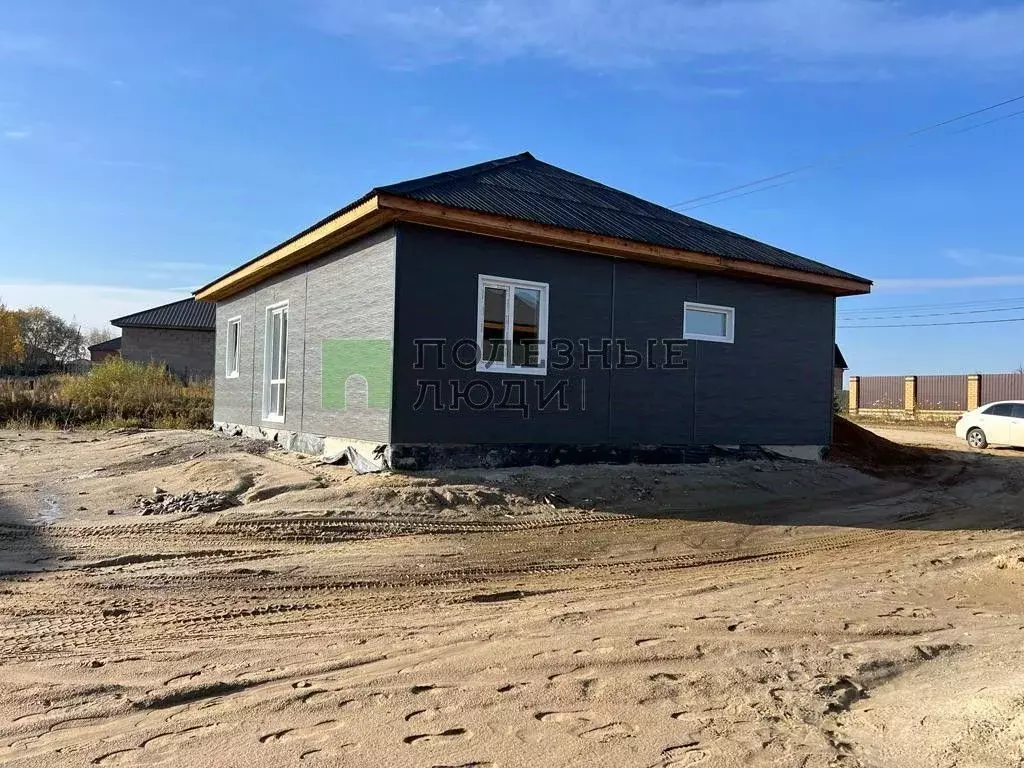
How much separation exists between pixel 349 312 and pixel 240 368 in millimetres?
5803

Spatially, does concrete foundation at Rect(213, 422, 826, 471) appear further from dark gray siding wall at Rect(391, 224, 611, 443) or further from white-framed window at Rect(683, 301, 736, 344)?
white-framed window at Rect(683, 301, 736, 344)

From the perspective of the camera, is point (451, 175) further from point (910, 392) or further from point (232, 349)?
point (910, 392)

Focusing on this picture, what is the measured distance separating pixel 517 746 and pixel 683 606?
94.8 inches

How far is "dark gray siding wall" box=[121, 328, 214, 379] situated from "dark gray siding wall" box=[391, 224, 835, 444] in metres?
27.3

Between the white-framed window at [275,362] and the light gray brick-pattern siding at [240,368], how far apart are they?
0.76 m

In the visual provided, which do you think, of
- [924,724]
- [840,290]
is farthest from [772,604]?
[840,290]

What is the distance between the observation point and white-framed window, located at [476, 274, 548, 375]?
9586mm

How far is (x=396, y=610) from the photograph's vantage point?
5.09m

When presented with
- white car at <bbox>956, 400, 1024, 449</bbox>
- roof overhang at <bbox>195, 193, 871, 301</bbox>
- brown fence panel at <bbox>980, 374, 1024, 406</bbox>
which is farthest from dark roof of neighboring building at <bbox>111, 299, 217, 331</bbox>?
brown fence panel at <bbox>980, 374, 1024, 406</bbox>

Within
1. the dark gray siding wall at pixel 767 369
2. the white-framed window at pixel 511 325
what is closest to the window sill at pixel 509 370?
the white-framed window at pixel 511 325

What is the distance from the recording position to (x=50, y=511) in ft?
27.1

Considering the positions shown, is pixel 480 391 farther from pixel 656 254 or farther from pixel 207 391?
pixel 207 391

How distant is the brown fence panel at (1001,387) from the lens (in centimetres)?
3139

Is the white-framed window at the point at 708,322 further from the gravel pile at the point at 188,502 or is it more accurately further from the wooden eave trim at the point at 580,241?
the gravel pile at the point at 188,502
